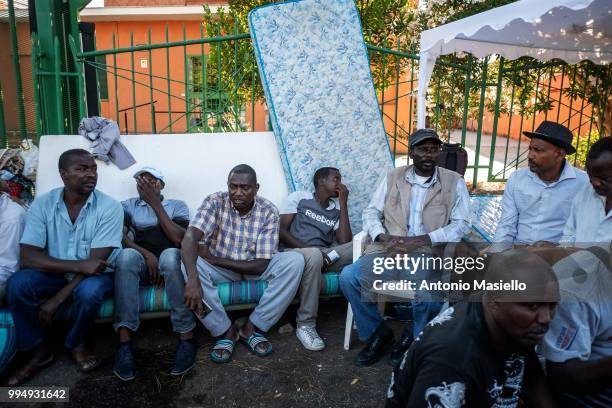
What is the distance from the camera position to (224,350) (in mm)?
3189

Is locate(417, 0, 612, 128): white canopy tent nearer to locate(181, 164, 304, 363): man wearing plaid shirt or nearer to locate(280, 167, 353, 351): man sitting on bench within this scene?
locate(280, 167, 353, 351): man sitting on bench

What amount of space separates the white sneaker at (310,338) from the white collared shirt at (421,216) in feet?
2.58

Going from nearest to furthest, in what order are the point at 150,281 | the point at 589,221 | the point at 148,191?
the point at 589,221 < the point at 150,281 < the point at 148,191

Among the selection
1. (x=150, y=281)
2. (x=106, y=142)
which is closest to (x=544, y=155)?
A: (x=150, y=281)

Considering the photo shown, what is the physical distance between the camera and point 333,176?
4074 millimetres

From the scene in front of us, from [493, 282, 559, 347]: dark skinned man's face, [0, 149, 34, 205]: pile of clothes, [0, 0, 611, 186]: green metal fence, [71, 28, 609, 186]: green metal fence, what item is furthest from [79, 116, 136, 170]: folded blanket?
[493, 282, 559, 347]: dark skinned man's face

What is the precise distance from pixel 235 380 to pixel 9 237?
1.67m

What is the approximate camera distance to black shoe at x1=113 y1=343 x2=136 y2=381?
2.93 metres

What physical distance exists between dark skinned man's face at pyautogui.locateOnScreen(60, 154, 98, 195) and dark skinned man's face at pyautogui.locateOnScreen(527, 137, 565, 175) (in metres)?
2.83

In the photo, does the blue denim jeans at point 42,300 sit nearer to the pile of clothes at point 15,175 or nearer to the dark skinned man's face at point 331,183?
the pile of clothes at point 15,175

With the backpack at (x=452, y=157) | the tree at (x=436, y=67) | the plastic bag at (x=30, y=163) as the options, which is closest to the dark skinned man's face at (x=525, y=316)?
the backpack at (x=452, y=157)

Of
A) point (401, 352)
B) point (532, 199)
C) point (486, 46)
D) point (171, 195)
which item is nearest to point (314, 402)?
point (401, 352)

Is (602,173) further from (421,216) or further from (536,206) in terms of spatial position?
(421,216)

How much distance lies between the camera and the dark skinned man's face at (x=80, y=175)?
317cm
